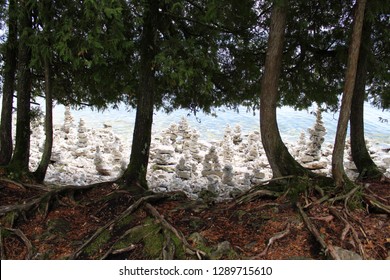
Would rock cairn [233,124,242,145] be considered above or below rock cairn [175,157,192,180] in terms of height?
above

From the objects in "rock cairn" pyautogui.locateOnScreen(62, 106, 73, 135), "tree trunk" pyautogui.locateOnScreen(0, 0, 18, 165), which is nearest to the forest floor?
"tree trunk" pyautogui.locateOnScreen(0, 0, 18, 165)

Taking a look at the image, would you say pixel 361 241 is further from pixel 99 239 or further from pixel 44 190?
pixel 44 190

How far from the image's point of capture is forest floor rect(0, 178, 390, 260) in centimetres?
443

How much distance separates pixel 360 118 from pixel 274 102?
288 cm

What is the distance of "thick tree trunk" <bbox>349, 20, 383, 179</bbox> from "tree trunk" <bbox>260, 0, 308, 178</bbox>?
2210 mm

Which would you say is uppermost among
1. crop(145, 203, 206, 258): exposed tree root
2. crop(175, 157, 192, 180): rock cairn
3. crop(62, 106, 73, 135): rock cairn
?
crop(145, 203, 206, 258): exposed tree root

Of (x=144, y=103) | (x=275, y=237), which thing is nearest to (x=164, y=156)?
(x=144, y=103)

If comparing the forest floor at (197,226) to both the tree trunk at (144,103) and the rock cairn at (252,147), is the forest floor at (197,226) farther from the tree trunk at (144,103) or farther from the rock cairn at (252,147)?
the rock cairn at (252,147)

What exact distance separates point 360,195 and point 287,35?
427 centimetres

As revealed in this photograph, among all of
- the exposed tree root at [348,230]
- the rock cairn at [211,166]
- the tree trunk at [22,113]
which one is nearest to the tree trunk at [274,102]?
the exposed tree root at [348,230]

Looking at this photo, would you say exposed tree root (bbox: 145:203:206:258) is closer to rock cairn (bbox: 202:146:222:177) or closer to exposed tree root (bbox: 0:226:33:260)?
exposed tree root (bbox: 0:226:33:260)

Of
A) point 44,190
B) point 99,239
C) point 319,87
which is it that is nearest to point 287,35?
point 319,87

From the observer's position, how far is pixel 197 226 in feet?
17.2

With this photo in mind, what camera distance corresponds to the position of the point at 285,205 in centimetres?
550
